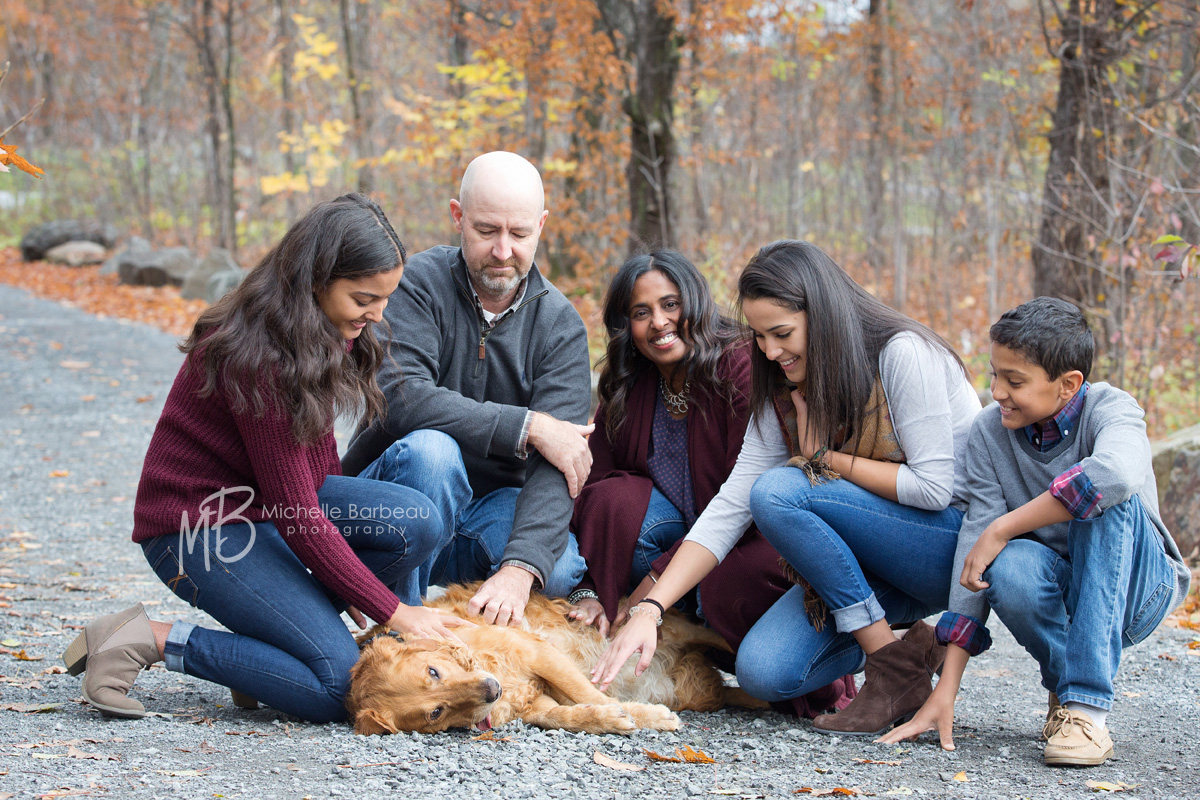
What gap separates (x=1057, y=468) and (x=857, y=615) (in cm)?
77

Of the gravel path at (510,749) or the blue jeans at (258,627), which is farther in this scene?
the blue jeans at (258,627)

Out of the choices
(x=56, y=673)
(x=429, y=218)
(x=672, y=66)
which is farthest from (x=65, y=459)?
(x=429, y=218)

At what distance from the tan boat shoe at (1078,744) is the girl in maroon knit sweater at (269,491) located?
1.85m

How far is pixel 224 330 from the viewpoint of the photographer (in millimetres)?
2910

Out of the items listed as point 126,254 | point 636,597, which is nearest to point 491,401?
point 636,597

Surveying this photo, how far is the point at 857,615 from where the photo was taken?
3172 mm

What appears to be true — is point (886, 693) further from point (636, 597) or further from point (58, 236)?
point (58, 236)

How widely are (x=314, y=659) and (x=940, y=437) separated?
2.14m

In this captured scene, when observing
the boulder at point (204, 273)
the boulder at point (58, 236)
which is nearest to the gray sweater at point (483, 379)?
the boulder at point (204, 273)

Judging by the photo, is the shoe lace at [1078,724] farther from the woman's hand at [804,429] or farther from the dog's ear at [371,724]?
the dog's ear at [371,724]

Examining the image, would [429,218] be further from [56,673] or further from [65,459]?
[56,673]

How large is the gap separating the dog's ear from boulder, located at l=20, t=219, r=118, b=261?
72.7 feet

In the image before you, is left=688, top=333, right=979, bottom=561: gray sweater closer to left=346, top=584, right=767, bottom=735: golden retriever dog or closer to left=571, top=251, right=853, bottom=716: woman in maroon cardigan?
left=571, top=251, right=853, bottom=716: woman in maroon cardigan

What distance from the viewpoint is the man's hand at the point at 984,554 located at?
2.90 metres
